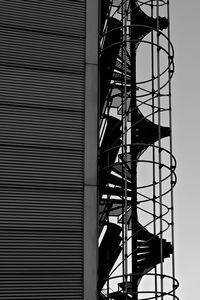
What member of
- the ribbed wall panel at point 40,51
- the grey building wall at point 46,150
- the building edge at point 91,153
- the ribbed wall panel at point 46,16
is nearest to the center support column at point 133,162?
the building edge at point 91,153

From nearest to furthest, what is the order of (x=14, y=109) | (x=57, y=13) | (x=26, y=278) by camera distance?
1. (x=26, y=278)
2. (x=14, y=109)
3. (x=57, y=13)

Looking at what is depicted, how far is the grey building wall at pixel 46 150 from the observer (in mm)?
19781

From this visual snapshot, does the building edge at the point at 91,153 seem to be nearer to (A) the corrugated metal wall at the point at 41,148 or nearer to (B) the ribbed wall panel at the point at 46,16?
(A) the corrugated metal wall at the point at 41,148

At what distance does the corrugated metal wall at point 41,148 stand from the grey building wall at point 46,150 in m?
0.03

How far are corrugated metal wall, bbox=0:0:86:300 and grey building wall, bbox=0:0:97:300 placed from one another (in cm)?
3

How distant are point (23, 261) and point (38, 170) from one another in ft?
9.28

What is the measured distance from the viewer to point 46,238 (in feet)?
65.7

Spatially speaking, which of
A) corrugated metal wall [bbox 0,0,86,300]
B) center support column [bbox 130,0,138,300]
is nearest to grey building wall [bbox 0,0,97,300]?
corrugated metal wall [bbox 0,0,86,300]

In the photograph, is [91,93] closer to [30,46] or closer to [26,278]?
[30,46]

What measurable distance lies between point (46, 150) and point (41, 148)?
0.55 feet

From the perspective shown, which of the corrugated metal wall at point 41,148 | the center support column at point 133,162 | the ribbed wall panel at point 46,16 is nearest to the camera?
the corrugated metal wall at point 41,148

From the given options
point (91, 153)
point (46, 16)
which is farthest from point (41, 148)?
point (46, 16)

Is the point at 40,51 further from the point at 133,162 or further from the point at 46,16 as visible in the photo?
the point at 133,162

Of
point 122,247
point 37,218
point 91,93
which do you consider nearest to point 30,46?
point 91,93
